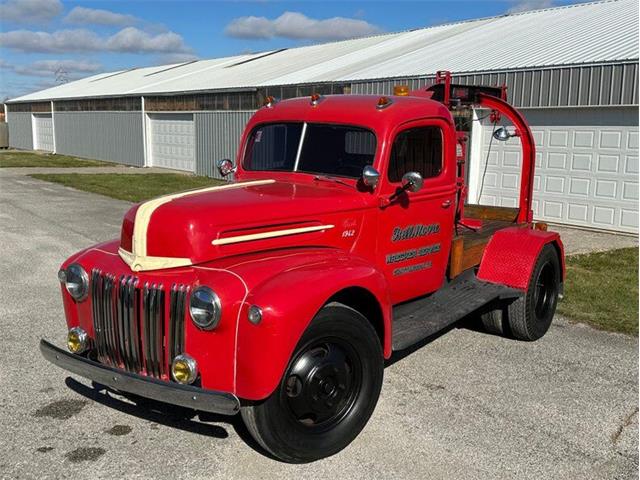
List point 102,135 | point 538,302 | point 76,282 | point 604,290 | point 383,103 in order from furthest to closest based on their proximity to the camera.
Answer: point 102,135 < point 604,290 < point 538,302 < point 383,103 < point 76,282

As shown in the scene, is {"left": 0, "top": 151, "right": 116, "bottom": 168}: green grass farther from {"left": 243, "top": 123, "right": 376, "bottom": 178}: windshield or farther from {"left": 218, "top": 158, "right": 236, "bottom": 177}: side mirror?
{"left": 243, "top": 123, "right": 376, "bottom": 178}: windshield

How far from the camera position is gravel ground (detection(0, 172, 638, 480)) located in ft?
12.4

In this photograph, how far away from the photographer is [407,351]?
572 centimetres

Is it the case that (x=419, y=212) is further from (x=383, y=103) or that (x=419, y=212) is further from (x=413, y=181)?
(x=383, y=103)

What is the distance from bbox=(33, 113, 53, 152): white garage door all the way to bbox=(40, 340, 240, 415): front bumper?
1508 inches

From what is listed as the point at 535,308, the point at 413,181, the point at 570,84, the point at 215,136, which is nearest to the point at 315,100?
the point at 413,181

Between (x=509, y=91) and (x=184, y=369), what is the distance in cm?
1104

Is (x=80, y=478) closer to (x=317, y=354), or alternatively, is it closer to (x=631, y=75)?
(x=317, y=354)

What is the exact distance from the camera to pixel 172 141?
26.2 meters

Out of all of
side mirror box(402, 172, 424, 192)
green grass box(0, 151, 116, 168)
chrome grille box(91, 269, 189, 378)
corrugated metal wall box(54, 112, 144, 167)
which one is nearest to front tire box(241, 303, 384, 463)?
chrome grille box(91, 269, 189, 378)

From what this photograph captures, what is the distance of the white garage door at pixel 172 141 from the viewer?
81.6 ft

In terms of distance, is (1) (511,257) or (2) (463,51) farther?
(2) (463,51)

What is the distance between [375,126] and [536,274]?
233 centimetres

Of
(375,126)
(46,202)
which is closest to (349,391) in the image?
(375,126)
